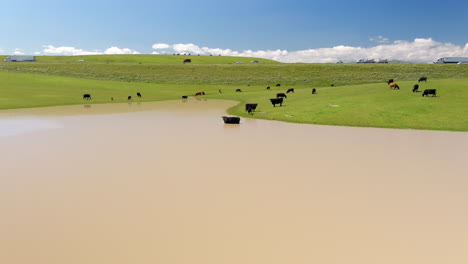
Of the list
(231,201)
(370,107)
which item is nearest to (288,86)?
(370,107)

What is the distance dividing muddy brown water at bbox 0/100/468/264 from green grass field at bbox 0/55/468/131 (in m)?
10.6

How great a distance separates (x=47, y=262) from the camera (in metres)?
7.72

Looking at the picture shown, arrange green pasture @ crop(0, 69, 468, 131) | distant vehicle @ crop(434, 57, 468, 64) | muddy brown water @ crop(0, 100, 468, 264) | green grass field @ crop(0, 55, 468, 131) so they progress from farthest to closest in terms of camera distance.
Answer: distant vehicle @ crop(434, 57, 468, 64) < green grass field @ crop(0, 55, 468, 131) < green pasture @ crop(0, 69, 468, 131) < muddy brown water @ crop(0, 100, 468, 264)

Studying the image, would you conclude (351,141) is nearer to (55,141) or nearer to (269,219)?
(269,219)

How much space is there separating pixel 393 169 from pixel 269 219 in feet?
25.7

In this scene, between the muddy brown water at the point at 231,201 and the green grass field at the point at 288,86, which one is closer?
the muddy brown water at the point at 231,201

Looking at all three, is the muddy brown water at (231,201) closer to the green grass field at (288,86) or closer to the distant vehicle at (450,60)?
the green grass field at (288,86)

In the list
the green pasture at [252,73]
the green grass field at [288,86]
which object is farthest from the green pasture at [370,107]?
the green pasture at [252,73]

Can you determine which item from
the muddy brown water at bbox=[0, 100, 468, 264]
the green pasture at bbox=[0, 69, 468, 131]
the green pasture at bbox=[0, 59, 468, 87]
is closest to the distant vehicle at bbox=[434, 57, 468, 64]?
the green pasture at bbox=[0, 59, 468, 87]

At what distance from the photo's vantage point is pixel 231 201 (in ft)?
37.2

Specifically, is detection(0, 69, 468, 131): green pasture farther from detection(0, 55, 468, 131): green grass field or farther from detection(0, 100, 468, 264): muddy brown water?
detection(0, 100, 468, 264): muddy brown water

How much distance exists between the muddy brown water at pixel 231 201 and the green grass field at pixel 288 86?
34.7ft

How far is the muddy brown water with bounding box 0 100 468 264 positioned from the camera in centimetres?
816

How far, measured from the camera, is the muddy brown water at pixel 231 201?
8164 millimetres
